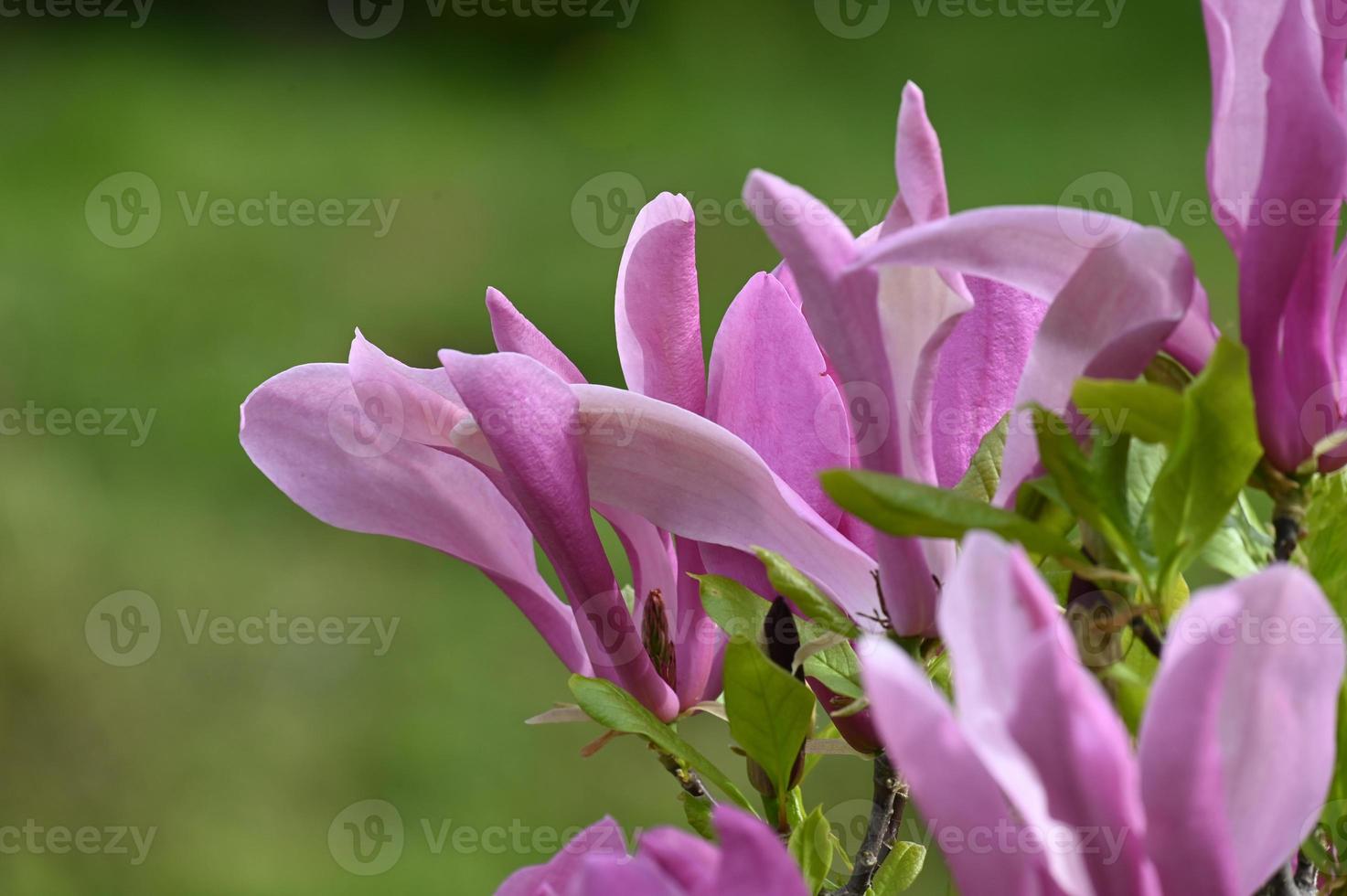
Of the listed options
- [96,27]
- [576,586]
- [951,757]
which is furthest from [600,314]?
[951,757]

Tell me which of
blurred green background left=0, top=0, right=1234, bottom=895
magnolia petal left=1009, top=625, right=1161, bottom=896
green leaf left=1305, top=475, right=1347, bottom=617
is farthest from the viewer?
blurred green background left=0, top=0, right=1234, bottom=895

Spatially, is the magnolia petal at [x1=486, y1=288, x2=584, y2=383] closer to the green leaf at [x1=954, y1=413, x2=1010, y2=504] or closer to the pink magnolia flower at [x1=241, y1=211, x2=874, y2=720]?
the pink magnolia flower at [x1=241, y1=211, x2=874, y2=720]

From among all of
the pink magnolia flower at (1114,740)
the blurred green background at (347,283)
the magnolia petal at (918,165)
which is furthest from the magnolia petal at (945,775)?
the blurred green background at (347,283)

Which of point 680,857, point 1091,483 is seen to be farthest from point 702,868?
point 1091,483

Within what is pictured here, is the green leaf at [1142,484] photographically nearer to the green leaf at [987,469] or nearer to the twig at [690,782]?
the green leaf at [987,469]

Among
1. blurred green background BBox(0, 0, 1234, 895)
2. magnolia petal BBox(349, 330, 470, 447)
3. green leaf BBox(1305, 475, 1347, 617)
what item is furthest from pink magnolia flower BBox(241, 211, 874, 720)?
blurred green background BBox(0, 0, 1234, 895)

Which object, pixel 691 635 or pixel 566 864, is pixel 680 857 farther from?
pixel 691 635

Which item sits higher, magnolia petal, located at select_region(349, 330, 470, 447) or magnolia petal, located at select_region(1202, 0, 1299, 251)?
magnolia petal, located at select_region(1202, 0, 1299, 251)
